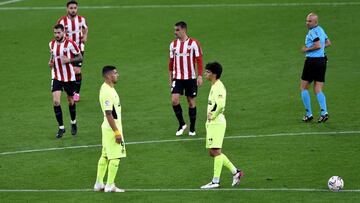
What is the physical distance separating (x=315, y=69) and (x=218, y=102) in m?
5.86

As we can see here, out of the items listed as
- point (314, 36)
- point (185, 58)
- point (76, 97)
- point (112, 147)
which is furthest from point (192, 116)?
point (112, 147)

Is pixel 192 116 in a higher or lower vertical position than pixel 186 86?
lower

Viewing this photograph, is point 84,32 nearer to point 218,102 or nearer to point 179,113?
point 179,113

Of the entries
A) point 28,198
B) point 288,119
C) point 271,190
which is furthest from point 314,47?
point 28,198

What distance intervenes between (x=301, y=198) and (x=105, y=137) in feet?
11.6

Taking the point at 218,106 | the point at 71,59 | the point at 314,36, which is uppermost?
the point at 314,36

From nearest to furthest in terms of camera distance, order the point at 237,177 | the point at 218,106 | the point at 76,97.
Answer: the point at 218,106 → the point at 237,177 → the point at 76,97

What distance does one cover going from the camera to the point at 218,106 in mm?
17734

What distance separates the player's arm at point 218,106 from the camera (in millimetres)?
17750

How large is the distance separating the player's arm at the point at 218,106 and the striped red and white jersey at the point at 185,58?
445 centimetres

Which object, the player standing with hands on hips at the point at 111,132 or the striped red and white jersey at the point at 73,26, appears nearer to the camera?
the player standing with hands on hips at the point at 111,132

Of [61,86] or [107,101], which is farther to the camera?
[61,86]

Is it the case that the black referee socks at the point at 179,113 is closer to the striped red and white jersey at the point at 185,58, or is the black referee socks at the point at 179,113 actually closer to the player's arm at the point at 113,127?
the striped red and white jersey at the point at 185,58

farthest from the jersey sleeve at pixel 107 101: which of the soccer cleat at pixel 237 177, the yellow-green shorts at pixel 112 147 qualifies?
the soccer cleat at pixel 237 177
